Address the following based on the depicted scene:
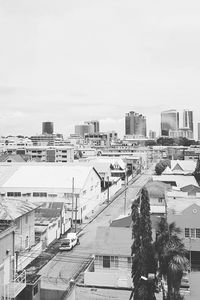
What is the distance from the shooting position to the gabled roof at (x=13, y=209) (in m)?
16.6

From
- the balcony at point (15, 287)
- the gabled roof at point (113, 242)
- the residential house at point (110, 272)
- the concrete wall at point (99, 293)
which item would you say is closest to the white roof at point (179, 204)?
the gabled roof at point (113, 242)

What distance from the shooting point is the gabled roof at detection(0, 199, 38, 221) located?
54.4ft

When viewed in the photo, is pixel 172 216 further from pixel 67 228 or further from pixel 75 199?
pixel 75 199

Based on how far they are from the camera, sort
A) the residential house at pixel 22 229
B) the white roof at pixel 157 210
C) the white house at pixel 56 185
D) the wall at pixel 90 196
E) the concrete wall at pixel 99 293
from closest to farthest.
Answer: the concrete wall at pixel 99 293 → the residential house at pixel 22 229 → the white roof at pixel 157 210 → the wall at pixel 90 196 → the white house at pixel 56 185

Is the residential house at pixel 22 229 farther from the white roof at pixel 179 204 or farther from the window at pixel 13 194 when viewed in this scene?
the window at pixel 13 194

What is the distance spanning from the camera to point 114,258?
1775 cm

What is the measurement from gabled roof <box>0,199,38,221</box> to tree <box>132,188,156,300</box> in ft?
19.2

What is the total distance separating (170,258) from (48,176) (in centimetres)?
2322

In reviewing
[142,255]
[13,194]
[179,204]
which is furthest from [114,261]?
[13,194]

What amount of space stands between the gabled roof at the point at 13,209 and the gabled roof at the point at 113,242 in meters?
4.01

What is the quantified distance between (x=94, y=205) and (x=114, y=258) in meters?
17.9

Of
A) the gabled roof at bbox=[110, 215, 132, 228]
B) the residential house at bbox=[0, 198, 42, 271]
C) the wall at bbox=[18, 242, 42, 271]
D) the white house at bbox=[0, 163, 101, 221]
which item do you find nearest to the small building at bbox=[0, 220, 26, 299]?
the residential house at bbox=[0, 198, 42, 271]

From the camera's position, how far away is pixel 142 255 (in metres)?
13.9

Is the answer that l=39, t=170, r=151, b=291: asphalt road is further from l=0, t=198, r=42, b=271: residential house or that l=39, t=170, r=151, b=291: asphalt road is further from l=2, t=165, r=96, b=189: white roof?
l=2, t=165, r=96, b=189: white roof
